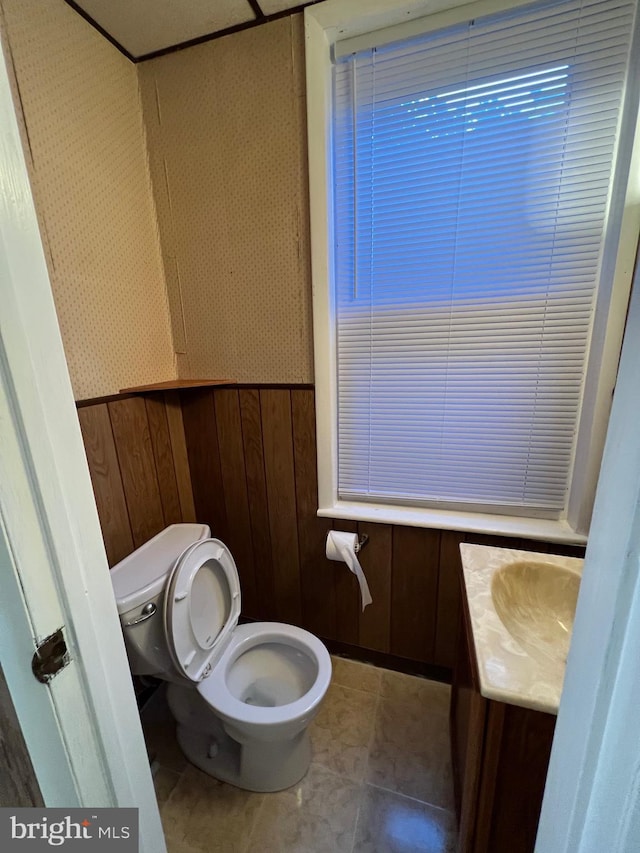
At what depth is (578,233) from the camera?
1.08m

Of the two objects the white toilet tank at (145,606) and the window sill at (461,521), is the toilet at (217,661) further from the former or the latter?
the window sill at (461,521)

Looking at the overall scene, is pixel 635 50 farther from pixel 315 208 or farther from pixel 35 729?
pixel 35 729

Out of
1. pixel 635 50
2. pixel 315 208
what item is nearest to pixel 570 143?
pixel 635 50

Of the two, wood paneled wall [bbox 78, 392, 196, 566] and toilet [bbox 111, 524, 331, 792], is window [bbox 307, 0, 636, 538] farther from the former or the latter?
wood paneled wall [bbox 78, 392, 196, 566]

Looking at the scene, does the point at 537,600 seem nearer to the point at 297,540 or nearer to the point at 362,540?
the point at 362,540

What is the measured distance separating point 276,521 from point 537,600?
3.26 feet

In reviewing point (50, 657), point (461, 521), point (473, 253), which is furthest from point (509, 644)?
point (473, 253)

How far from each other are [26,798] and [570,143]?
6.33 ft

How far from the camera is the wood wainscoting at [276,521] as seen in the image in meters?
1.33

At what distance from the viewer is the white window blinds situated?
1014 millimetres

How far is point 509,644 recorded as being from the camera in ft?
2.50

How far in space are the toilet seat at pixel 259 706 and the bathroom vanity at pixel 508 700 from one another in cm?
45

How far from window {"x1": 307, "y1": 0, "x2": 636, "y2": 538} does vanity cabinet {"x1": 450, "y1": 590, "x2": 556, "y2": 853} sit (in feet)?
2.23

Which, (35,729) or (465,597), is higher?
(35,729)
